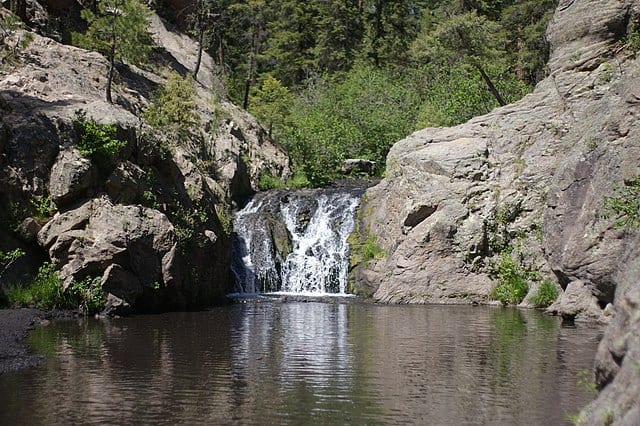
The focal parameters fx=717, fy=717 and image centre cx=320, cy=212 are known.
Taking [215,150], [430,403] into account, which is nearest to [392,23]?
[215,150]

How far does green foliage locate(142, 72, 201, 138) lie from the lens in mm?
34938

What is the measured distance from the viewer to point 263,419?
32.5 ft

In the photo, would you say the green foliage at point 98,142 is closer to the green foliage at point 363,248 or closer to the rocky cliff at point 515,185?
the rocky cliff at point 515,185

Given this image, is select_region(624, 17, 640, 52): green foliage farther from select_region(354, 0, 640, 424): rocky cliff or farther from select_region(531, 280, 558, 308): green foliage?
select_region(531, 280, 558, 308): green foliage

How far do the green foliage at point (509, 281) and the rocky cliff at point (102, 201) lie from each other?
10650 mm

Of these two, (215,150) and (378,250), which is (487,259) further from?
(215,150)

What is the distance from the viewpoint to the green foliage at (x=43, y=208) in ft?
72.5

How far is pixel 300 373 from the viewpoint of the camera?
1306 cm

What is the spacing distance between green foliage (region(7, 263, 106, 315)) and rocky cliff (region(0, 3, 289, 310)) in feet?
0.90

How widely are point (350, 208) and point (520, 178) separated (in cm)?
917

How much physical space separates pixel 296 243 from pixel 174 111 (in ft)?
31.0

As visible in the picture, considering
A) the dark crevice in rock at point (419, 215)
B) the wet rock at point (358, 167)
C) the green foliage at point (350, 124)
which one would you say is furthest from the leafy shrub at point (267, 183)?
the dark crevice in rock at point (419, 215)

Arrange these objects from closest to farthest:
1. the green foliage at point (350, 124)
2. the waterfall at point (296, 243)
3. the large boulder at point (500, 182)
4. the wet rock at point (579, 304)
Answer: the wet rock at point (579, 304) → the large boulder at point (500, 182) → the waterfall at point (296, 243) → the green foliage at point (350, 124)

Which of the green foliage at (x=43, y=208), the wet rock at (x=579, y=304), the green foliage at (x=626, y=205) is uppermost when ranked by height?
the green foliage at (x=43, y=208)
